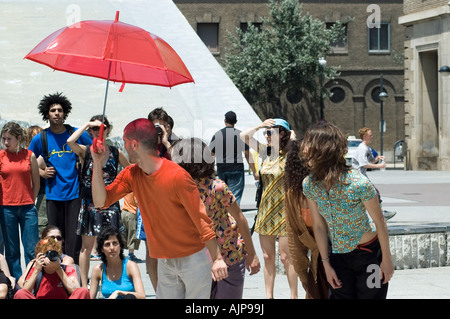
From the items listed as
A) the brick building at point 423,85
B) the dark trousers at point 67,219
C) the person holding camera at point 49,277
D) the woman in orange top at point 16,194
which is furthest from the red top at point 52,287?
the brick building at point 423,85

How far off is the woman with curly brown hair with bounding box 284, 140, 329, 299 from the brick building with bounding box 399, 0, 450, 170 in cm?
2698

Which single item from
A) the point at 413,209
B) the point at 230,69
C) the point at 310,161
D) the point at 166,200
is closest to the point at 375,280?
the point at 310,161

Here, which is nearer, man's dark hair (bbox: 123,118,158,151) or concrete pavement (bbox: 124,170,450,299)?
man's dark hair (bbox: 123,118,158,151)

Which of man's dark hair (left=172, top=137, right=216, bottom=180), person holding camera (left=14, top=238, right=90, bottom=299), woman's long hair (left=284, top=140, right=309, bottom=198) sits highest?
man's dark hair (left=172, top=137, right=216, bottom=180)

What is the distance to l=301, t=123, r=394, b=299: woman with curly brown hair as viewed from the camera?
15.3 feet

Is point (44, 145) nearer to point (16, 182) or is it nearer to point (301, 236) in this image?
point (16, 182)

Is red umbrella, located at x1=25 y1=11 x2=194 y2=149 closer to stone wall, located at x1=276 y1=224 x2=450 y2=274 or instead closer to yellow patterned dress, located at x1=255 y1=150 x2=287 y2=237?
yellow patterned dress, located at x1=255 y1=150 x2=287 y2=237

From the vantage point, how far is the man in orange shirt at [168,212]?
455cm

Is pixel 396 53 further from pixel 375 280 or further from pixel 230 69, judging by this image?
pixel 375 280

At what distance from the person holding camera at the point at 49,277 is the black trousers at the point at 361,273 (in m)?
2.29

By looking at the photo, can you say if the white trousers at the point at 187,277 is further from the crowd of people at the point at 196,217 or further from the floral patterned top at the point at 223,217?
the floral patterned top at the point at 223,217

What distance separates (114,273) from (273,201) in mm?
1671

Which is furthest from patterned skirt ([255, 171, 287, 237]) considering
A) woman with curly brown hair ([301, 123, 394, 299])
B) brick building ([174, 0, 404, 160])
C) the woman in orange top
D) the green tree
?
brick building ([174, 0, 404, 160])
